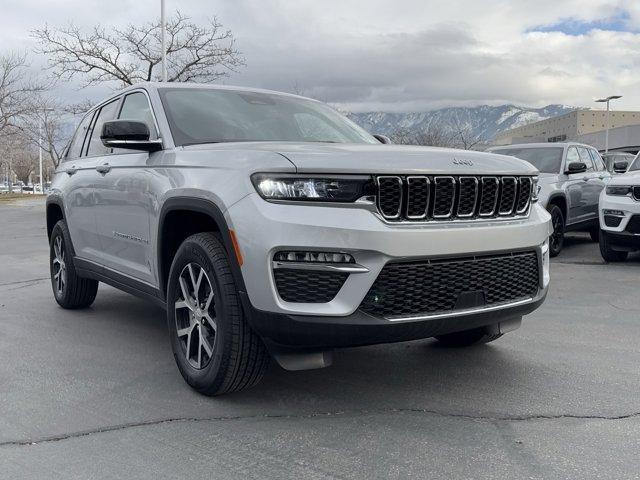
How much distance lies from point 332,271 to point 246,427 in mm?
927

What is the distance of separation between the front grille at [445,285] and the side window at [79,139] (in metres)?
3.98

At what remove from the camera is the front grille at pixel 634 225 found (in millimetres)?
8172

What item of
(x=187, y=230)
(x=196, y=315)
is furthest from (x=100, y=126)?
(x=196, y=315)

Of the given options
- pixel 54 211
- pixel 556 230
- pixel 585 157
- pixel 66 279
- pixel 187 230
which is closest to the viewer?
pixel 187 230

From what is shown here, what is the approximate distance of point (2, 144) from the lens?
50500 millimetres

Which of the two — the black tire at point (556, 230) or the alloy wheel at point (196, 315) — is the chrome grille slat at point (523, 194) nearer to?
the alloy wheel at point (196, 315)

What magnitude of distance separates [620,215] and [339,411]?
255 inches

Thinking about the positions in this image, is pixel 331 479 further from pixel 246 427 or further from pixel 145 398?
pixel 145 398

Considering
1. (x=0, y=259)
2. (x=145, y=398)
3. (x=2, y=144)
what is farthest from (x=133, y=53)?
(x=2, y=144)

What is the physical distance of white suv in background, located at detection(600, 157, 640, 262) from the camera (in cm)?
822

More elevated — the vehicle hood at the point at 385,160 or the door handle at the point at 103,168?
the vehicle hood at the point at 385,160

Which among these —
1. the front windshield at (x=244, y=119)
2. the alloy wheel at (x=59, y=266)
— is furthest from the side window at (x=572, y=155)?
the alloy wheel at (x=59, y=266)

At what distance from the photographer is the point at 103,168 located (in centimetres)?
480

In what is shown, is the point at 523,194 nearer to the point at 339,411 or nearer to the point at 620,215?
the point at 339,411
